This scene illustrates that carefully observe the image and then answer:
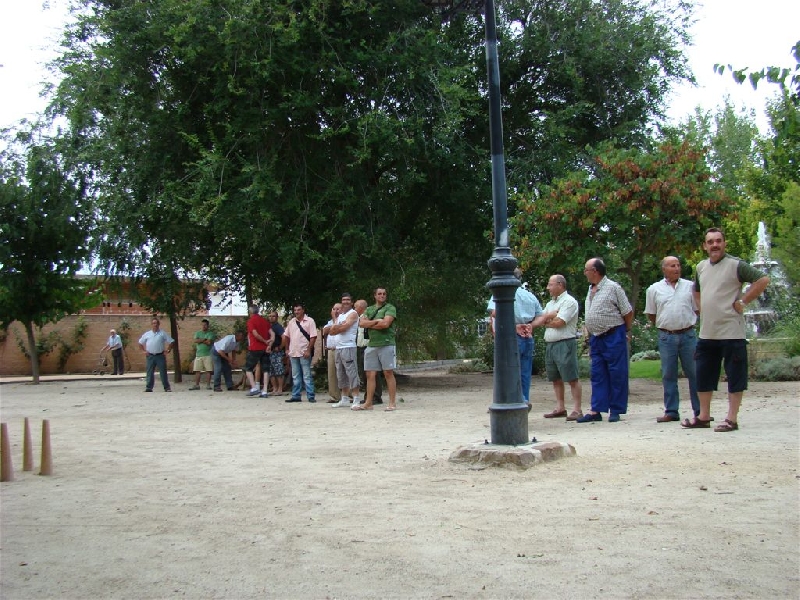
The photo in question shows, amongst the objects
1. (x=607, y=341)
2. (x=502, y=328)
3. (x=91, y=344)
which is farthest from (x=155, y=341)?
(x=91, y=344)

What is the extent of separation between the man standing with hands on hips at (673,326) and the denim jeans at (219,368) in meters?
13.4

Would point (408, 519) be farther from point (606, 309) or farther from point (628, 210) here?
point (628, 210)

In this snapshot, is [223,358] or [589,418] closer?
[589,418]

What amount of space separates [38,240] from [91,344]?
10.5 m

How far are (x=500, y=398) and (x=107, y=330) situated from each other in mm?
31420

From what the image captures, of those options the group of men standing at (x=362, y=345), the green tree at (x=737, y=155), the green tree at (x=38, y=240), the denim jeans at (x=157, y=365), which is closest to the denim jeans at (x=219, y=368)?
the denim jeans at (x=157, y=365)

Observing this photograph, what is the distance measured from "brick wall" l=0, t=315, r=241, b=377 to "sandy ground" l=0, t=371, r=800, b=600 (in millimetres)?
26238

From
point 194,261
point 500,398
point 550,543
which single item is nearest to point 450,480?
point 500,398

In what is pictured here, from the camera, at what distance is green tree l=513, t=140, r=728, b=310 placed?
559 inches

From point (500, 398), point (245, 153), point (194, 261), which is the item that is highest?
point (245, 153)

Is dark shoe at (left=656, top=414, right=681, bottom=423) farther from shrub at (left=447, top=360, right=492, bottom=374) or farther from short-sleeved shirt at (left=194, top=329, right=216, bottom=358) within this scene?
shrub at (left=447, top=360, right=492, bottom=374)

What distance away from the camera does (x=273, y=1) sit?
17.0m

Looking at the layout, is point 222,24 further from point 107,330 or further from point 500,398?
point 107,330

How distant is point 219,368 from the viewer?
2145 cm
